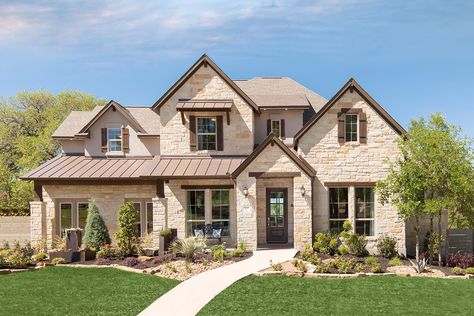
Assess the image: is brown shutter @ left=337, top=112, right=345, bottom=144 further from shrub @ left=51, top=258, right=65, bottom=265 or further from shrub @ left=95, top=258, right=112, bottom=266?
shrub @ left=51, top=258, right=65, bottom=265

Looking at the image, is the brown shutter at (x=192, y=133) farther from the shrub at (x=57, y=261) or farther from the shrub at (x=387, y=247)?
the shrub at (x=387, y=247)

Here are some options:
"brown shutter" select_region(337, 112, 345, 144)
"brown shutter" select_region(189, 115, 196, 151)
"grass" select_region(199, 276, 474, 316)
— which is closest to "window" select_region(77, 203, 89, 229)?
"brown shutter" select_region(189, 115, 196, 151)

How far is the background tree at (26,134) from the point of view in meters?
39.5

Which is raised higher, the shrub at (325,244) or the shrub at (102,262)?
the shrub at (325,244)

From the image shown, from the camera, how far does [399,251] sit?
852 inches

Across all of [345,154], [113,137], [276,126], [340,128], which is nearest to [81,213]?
[113,137]

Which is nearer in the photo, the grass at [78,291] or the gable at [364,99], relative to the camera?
the grass at [78,291]

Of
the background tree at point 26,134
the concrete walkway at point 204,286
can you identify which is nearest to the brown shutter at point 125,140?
the concrete walkway at point 204,286

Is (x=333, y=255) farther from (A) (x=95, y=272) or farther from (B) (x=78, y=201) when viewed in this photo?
(B) (x=78, y=201)

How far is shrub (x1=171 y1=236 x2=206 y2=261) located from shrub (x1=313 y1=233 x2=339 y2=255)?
5.38 metres

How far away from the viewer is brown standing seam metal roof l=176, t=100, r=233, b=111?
2327 centimetres

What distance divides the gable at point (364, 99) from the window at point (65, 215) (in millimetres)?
12940

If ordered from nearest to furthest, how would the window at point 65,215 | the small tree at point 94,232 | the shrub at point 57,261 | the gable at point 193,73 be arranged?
the shrub at point 57,261
the small tree at point 94,232
the gable at point 193,73
the window at point 65,215

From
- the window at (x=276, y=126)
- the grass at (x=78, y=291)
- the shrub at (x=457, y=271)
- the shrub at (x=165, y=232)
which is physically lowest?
the shrub at (x=457, y=271)
